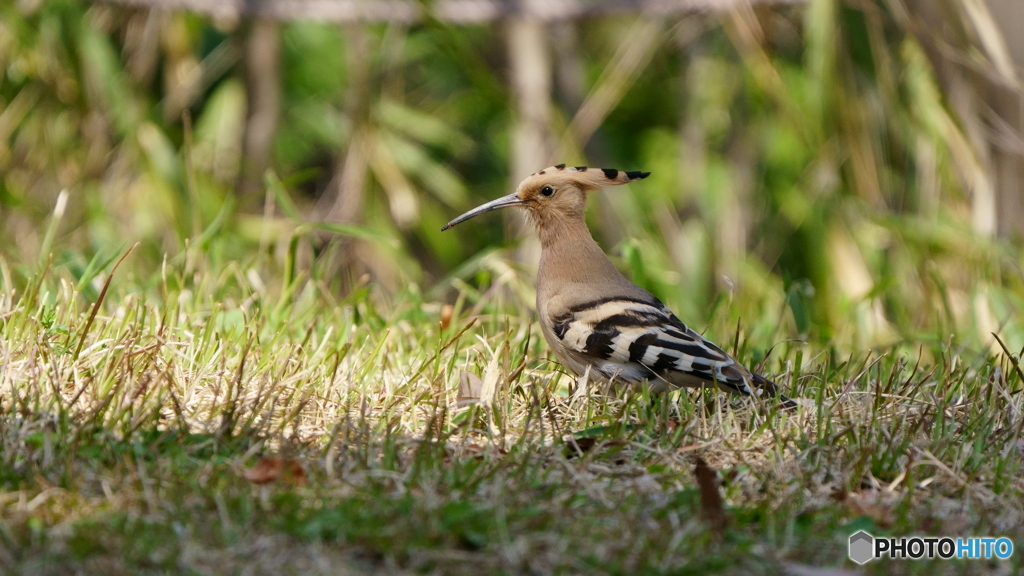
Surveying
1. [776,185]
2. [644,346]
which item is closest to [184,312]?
[644,346]

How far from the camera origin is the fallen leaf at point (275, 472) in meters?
2.16

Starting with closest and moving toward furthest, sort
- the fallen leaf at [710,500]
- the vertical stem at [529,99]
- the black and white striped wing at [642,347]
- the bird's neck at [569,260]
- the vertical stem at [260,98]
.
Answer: the fallen leaf at [710,500]
the black and white striped wing at [642,347]
the bird's neck at [569,260]
the vertical stem at [529,99]
the vertical stem at [260,98]

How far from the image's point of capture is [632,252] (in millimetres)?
3998

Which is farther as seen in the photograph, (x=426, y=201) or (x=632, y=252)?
(x=426, y=201)

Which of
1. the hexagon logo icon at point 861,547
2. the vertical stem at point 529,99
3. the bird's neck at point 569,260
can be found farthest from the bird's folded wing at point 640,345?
the vertical stem at point 529,99

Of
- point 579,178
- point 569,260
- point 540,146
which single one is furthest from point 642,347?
point 540,146

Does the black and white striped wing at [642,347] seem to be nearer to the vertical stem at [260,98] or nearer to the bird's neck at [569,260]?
the bird's neck at [569,260]

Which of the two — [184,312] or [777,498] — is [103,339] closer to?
[184,312]

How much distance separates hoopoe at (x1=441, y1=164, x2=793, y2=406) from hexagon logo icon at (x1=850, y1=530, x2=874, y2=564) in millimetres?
664

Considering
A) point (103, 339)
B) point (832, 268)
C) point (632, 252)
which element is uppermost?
point (832, 268)

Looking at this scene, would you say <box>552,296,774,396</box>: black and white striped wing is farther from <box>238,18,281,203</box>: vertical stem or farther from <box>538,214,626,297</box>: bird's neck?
<box>238,18,281,203</box>: vertical stem

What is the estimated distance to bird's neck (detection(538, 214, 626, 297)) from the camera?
327cm

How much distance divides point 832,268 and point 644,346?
396 cm

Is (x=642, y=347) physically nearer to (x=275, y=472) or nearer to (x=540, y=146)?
(x=275, y=472)
